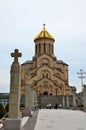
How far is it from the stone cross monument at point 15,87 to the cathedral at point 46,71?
138 ft

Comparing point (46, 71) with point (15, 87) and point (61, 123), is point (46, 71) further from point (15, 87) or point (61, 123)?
point (15, 87)

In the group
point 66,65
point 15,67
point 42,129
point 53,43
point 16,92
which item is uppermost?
point 53,43

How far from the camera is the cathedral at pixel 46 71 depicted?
174ft

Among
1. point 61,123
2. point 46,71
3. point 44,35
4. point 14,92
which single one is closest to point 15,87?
point 14,92

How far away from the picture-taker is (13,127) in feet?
29.2

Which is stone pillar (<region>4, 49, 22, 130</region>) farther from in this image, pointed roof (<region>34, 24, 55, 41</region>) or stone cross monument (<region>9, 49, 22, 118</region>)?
pointed roof (<region>34, 24, 55, 41</region>)

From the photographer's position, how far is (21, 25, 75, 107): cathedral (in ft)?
174

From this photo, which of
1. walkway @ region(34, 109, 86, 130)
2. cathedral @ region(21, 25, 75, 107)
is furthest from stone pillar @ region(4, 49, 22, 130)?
cathedral @ region(21, 25, 75, 107)

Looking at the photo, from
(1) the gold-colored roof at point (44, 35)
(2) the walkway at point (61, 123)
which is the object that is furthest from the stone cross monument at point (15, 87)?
(1) the gold-colored roof at point (44, 35)

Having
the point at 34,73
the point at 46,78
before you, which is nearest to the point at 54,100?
the point at 46,78

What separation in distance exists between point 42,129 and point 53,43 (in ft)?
161

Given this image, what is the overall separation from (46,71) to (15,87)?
4578cm

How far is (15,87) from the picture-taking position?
32.0ft

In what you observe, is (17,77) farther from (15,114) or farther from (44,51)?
(44,51)
